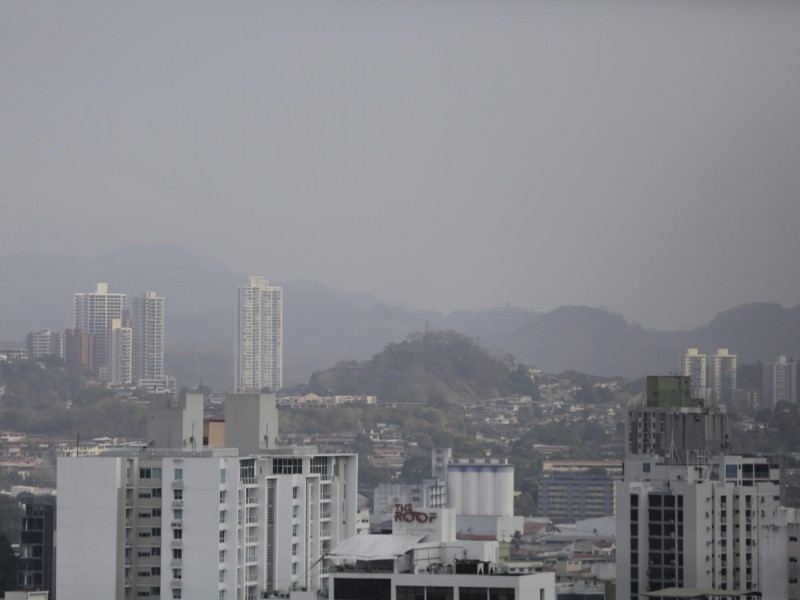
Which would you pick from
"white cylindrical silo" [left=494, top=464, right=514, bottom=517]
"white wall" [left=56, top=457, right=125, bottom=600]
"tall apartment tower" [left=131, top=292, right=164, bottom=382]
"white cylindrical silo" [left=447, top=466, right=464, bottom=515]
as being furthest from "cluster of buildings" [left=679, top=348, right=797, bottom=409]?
"white wall" [left=56, top=457, right=125, bottom=600]

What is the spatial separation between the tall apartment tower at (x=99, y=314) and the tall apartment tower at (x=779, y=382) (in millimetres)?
6852

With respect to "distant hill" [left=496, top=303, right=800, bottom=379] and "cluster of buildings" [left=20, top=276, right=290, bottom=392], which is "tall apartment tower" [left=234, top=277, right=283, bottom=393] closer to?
"cluster of buildings" [left=20, top=276, right=290, bottom=392]

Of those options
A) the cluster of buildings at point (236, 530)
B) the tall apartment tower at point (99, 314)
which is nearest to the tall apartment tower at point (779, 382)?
the tall apartment tower at point (99, 314)

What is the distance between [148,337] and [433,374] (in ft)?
13.1

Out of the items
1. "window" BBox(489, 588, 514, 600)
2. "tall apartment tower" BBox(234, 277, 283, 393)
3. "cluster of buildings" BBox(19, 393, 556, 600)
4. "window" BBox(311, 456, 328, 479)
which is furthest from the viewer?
"tall apartment tower" BBox(234, 277, 283, 393)

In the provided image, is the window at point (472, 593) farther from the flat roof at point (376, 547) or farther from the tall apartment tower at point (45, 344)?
the tall apartment tower at point (45, 344)

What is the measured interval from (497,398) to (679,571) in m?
16.3

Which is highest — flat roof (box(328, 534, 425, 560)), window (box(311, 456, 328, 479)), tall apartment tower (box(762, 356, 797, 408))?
tall apartment tower (box(762, 356, 797, 408))

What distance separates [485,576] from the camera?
564 centimetres

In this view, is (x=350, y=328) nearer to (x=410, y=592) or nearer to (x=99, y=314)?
(x=99, y=314)

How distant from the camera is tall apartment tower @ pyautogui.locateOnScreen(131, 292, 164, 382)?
22.0 metres

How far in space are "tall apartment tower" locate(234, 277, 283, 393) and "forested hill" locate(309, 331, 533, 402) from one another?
0.66 m

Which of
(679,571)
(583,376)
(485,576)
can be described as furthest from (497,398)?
(485,576)

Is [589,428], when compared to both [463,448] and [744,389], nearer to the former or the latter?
[463,448]
